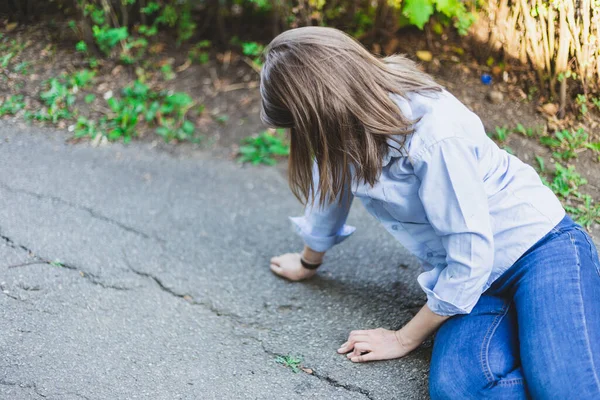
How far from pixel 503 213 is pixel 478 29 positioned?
1575mm

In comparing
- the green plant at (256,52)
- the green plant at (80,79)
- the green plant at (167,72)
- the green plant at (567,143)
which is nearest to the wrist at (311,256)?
the green plant at (567,143)

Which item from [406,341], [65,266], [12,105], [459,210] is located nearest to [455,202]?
[459,210]

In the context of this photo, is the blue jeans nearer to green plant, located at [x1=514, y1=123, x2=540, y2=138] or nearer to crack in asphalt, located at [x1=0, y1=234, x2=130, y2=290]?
green plant, located at [x1=514, y1=123, x2=540, y2=138]

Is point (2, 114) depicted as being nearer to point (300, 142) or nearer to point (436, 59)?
point (300, 142)

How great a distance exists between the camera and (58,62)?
11.2ft

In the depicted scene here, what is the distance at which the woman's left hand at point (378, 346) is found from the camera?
190 cm

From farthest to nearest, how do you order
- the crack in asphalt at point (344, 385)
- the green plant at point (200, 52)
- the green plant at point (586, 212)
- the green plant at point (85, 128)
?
the green plant at point (200, 52) → the green plant at point (85, 128) → the green plant at point (586, 212) → the crack in asphalt at point (344, 385)

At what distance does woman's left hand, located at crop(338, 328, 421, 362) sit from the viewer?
6.23 feet

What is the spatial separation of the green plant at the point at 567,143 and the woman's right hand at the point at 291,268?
4.18 ft

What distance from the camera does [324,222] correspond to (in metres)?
2.13

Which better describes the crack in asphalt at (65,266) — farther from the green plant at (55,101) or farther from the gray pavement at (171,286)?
the green plant at (55,101)

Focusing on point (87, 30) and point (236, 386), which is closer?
point (236, 386)

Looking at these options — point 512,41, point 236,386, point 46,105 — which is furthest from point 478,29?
point 46,105

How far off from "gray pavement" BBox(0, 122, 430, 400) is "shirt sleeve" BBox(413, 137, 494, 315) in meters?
0.42
